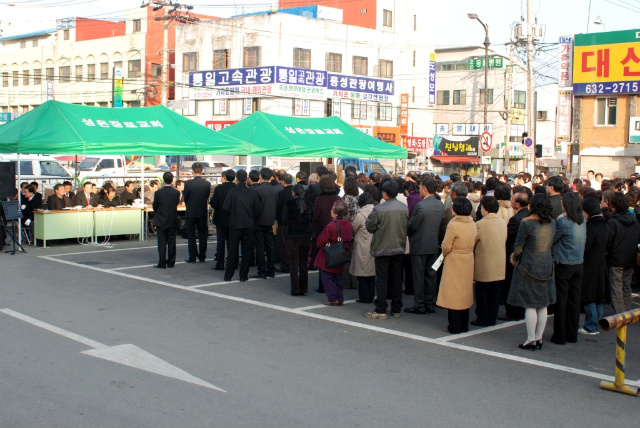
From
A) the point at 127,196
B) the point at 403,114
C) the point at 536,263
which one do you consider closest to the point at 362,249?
the point at 536,263

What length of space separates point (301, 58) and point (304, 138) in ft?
88.4

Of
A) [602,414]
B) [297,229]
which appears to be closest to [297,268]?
[297,229]

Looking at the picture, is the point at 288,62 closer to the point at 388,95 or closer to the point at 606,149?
the point at 388,95

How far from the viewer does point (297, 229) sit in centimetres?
1084

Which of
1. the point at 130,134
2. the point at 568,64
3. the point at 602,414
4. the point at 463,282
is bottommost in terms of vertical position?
the point at 602,414

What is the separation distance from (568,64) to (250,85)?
69.6 feet

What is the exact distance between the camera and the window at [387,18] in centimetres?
5512

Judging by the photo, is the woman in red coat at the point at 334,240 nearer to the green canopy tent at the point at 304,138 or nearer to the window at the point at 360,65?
the green canopy tent at the point at 304,138

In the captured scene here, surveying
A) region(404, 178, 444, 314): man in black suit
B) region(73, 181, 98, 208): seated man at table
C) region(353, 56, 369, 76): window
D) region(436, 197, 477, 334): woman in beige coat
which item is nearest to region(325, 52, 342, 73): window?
region(353, 56, 369, 76): window

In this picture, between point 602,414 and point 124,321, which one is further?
point 124,321

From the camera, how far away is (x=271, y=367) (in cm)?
709

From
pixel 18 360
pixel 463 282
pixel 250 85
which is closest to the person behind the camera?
pixel 18 360

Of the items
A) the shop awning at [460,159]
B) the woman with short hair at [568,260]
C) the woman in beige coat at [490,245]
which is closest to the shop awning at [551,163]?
the shop awning at [460,159]

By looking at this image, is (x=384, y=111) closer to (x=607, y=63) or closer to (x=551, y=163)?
(x=551, y=163)
